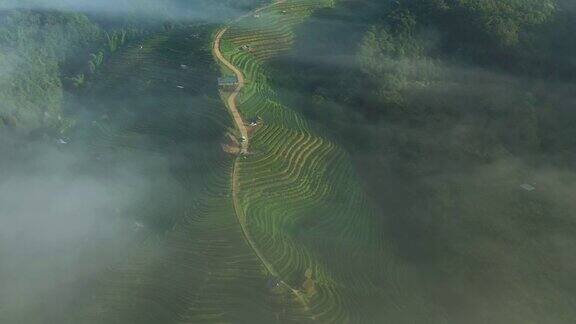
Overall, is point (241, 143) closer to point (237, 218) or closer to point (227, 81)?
point (237, 218)

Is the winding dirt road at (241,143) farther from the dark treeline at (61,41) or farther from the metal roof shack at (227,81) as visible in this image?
the dark treeline at (61,41)

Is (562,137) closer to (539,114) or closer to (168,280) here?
(539,114)

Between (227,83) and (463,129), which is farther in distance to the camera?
(227,83)

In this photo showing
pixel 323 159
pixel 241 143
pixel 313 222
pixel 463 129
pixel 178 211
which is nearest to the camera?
pixel 313 222

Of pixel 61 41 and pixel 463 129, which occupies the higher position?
pixel 61 41

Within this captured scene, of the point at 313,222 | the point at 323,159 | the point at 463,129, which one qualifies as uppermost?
the point at 463,129

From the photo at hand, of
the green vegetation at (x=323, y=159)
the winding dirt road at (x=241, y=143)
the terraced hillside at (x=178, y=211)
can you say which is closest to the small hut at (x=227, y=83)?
the winding dirt road at (x=241, y=143)

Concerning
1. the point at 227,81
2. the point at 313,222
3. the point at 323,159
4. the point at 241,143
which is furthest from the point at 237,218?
the point at 227,81
